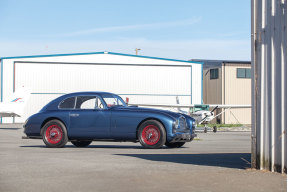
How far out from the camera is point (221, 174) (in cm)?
721

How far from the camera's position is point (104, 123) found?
12.9m

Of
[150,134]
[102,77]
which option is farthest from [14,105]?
[150,134]

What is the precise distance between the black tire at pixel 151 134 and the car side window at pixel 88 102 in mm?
1351

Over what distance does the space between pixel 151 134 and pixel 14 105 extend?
20808 mm

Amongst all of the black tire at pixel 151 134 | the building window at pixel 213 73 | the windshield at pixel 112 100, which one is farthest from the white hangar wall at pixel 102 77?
the black tire at pixel 151 134

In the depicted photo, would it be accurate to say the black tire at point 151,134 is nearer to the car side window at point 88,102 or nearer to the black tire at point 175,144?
the black tire at point 175,144

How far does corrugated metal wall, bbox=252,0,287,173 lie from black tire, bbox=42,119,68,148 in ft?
21.6

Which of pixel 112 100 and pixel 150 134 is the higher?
pixel 112 100

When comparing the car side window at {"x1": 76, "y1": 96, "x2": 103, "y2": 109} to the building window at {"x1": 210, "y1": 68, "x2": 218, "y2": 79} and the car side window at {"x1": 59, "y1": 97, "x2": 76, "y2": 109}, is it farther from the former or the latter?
the building window at {"x1": 210, "y1": 68, "x2": 218, "y2": 79}

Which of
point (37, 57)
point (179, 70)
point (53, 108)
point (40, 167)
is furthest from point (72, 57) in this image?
point (40, 167)

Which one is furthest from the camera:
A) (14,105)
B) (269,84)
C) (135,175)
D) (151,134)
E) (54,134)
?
(14,105)

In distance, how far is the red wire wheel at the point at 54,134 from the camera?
520 inches

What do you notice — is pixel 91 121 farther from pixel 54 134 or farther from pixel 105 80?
pixel 105 80

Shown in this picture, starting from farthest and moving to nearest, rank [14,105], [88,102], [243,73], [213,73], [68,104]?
[213,73], [243,73], [14,105], [68,104], [88,102]
